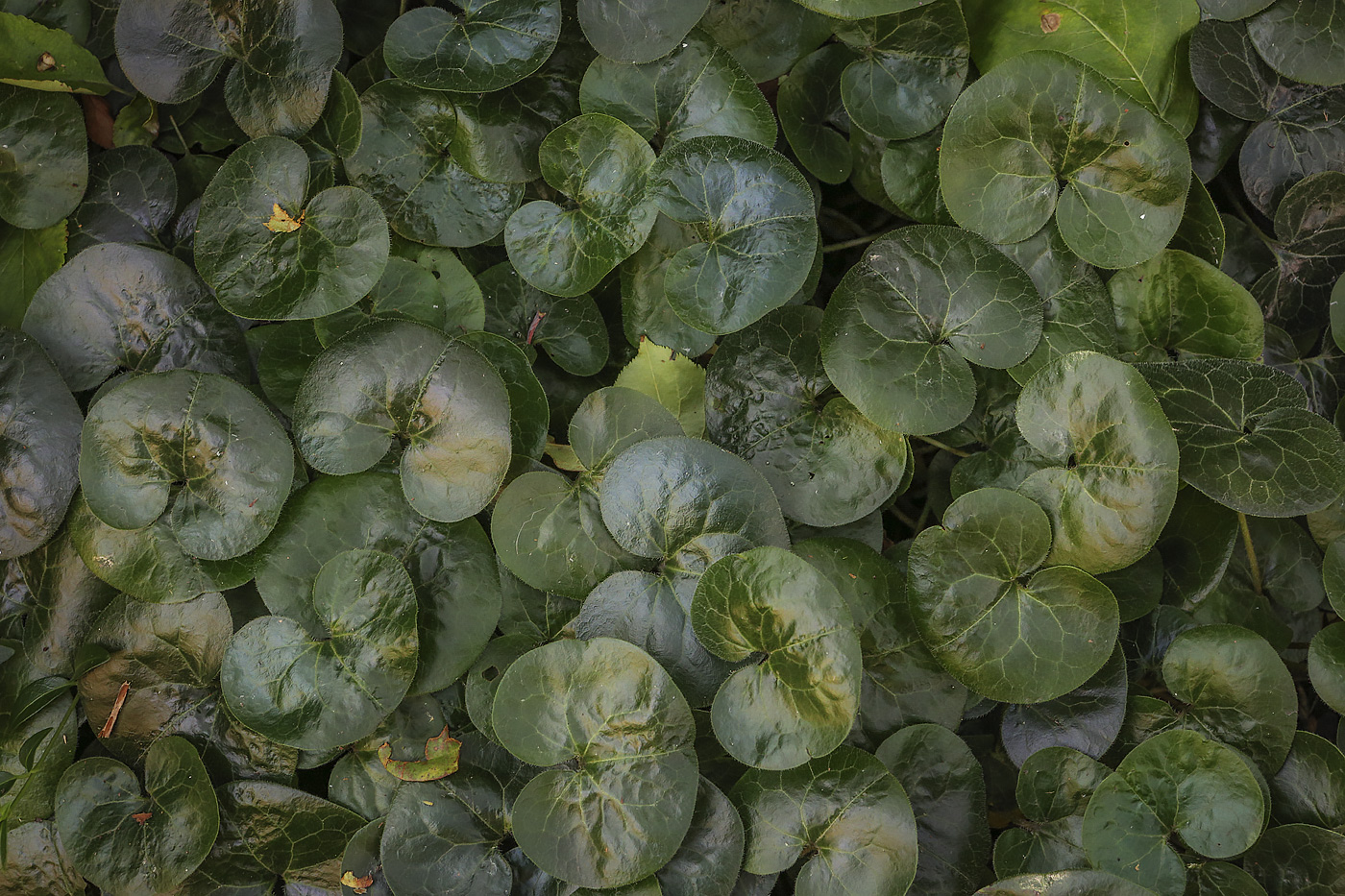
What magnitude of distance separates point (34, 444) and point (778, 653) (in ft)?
4.20

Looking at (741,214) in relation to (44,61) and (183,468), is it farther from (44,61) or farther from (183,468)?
(44,61)

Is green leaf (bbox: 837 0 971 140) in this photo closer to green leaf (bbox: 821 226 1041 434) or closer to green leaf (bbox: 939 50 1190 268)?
green leaf (bbox: 939 50 1190 268)

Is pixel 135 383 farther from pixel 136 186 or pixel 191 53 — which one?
pixel 191 53

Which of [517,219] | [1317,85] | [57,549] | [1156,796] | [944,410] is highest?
[1317,85]

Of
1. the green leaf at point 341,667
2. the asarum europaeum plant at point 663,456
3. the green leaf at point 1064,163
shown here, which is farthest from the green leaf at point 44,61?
the green leaf at point 1064,163

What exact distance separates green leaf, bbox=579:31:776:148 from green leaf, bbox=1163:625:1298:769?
3.77 feet

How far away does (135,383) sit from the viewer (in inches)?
55.1

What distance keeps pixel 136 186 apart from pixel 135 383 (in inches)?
17.0

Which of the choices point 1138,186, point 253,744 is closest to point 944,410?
point 1138,186

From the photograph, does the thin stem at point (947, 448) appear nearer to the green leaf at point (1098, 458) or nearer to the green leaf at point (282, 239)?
the green leaf at point (1098, 458)

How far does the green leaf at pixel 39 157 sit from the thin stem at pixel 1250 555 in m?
2.19

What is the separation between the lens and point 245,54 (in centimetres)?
149

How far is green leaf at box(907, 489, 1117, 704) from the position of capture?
53.8 inches

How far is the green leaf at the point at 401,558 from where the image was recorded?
1.41 meters
